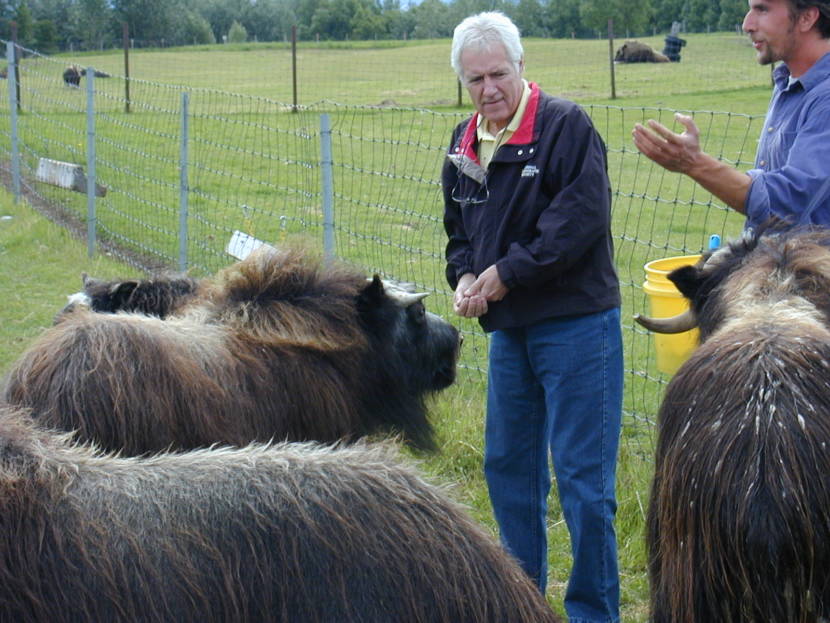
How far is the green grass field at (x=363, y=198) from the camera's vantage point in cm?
602

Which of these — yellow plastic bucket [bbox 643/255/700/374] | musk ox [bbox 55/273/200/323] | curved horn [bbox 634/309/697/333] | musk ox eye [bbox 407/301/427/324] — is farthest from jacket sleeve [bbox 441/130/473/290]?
musk ox [bbox 55/273/200/323]

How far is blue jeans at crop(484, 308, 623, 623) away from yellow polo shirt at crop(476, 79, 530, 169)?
0.69m

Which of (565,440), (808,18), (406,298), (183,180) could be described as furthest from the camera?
(183,180)

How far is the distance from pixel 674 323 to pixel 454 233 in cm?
99

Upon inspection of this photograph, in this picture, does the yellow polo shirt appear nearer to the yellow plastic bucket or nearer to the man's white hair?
the man's white hair

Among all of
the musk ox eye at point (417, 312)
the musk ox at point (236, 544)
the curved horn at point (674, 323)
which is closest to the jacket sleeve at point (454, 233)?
the musk ox eye at point (417, 312)

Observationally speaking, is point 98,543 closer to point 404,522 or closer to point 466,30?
point 404,522

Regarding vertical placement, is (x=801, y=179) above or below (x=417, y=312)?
above

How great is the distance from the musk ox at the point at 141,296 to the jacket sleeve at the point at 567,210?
2.14 meters

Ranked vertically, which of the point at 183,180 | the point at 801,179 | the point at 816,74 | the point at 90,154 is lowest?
the point at 90,154

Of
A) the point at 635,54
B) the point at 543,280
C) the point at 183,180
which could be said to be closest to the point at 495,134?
the point at 543,280

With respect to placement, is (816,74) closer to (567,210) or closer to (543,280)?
(567,210)

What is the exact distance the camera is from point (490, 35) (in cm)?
365

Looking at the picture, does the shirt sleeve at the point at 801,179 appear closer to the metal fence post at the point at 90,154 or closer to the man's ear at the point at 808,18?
the man's ear at the point at 808,18
